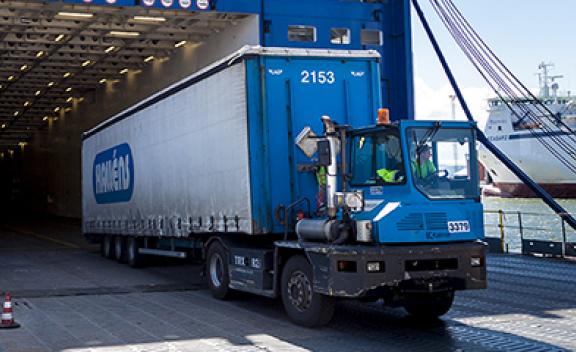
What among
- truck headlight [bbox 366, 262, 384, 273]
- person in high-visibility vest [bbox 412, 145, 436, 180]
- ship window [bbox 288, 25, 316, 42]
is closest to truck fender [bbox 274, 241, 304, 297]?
truck headlight [bbox 366, 262, 384, 273]

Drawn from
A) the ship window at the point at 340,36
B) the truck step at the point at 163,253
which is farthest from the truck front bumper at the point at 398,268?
the ship window at the point at 340,36

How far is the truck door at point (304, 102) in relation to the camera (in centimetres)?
1192

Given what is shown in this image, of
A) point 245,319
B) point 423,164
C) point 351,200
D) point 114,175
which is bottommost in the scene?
point 245,319

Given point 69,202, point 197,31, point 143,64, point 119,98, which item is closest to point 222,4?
point 197,31

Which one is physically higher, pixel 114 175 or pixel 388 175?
pixel 114 175

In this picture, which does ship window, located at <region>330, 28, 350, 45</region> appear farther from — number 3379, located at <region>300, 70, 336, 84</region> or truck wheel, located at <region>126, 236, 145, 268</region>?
number 3379, located at <region>300, 70, 336, 84</region>

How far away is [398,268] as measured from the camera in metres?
9.76

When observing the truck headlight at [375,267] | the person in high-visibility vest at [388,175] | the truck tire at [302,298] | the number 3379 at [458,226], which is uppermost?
the person in high-visibility vest at [388,175]

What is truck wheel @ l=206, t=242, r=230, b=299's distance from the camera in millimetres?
13207

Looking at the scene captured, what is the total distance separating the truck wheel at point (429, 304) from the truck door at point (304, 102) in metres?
2.21

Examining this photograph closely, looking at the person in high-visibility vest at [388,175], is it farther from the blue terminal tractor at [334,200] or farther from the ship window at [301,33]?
the ship window at [301,33]

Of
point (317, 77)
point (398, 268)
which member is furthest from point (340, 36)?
point (398, 268)

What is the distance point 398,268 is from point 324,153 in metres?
1.81

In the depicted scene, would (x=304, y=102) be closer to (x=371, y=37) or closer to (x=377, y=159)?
(x=377, y=159)
